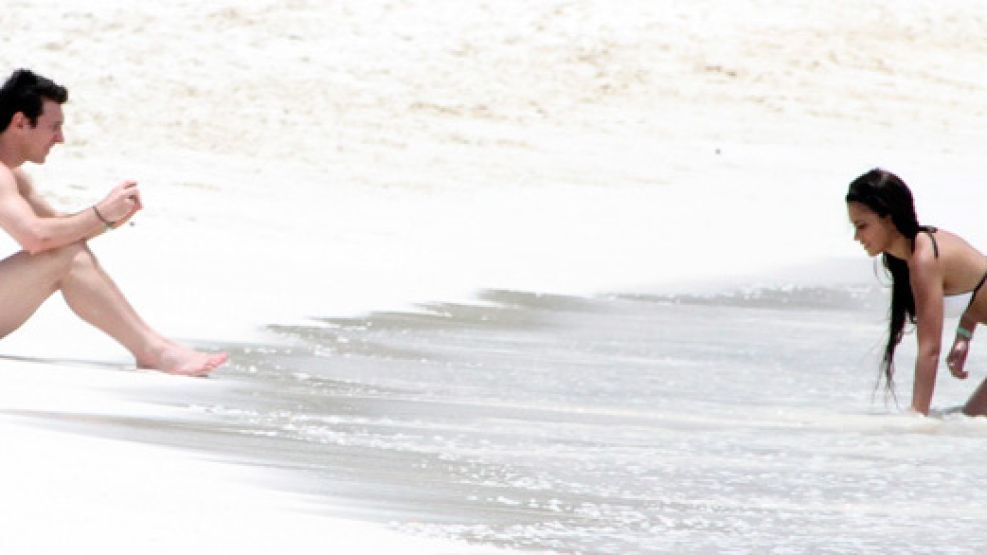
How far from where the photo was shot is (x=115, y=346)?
754cm

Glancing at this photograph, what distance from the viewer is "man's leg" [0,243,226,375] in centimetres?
663

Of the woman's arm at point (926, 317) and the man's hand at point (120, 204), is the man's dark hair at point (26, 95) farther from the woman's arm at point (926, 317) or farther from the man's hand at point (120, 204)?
the woman's arm at point (926, 317)

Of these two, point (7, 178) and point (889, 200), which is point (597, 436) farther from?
point (7, 178)

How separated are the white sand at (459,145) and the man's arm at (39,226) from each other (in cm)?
37

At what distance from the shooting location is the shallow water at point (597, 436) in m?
4.60

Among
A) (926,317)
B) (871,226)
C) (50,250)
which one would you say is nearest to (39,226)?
(50,250)

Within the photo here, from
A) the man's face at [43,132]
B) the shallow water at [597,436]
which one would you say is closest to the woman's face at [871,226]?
the shallow water at [597,436]

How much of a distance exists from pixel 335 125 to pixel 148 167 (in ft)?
10.7

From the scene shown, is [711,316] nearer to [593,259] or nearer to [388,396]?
[593,259]

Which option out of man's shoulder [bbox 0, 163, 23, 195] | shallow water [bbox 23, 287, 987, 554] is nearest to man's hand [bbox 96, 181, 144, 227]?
man's shoulder [bbox 0, 163, 23, 195]

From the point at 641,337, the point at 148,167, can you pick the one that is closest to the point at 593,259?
the point at 641,337

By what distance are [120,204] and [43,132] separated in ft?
1.47

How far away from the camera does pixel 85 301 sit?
22.0 ft

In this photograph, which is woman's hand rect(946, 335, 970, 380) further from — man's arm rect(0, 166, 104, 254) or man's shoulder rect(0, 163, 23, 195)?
man's shoulder rect(0, 163, 23, 195)
